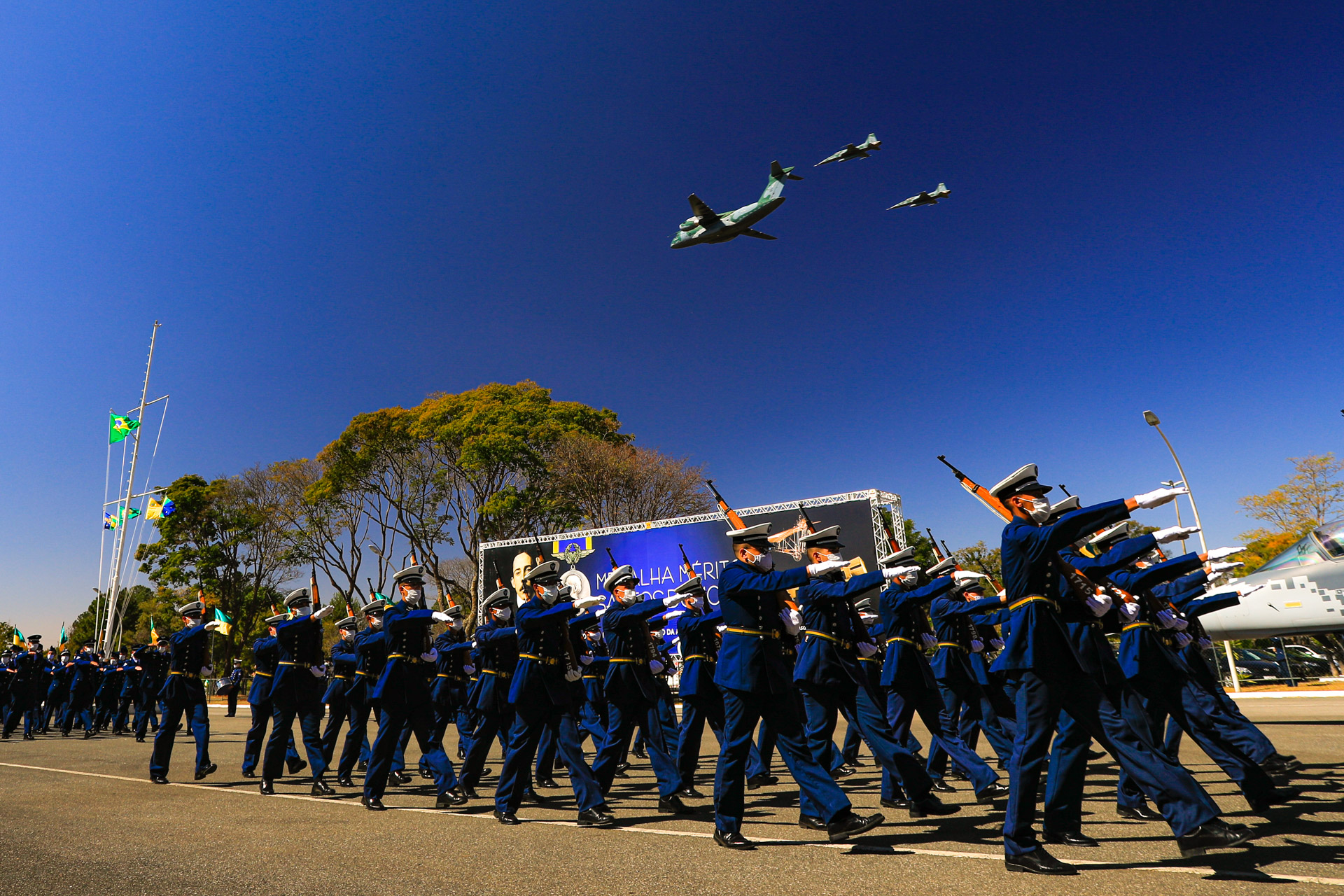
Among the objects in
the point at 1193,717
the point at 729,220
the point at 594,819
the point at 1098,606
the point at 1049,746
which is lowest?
the point at 594,819

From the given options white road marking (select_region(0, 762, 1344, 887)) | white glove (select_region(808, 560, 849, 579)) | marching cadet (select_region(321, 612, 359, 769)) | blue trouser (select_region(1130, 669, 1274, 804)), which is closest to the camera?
white road marking (select_region(0, 762, 1344, 887))

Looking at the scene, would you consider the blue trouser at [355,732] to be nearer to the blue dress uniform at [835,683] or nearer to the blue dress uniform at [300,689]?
the blue dress uniform at [300,689]

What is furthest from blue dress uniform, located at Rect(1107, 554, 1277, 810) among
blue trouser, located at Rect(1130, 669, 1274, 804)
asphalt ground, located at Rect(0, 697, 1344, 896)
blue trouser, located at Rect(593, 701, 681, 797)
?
blue trouser, located at Rect(593, 701, 681, 797)

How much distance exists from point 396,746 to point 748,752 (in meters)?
3.98

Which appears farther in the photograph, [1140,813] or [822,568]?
[1140,813]

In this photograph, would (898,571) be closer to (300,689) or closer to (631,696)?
(631,696)

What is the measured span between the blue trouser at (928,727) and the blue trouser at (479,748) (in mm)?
3710

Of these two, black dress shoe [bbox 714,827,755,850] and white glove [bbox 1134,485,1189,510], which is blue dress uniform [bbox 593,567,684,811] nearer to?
black dress shoe [bbox 714,827,755,850]

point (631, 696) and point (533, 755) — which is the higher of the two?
point (631, 696)

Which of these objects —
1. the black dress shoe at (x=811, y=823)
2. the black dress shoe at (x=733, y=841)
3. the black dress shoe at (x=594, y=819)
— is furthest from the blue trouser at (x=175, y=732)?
the black dress shoe at (x=811, y=823)

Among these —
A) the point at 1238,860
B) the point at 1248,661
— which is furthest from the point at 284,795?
the point at 1248,661

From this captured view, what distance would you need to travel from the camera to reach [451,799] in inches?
273

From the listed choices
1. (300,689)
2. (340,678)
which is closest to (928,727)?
(300,689)

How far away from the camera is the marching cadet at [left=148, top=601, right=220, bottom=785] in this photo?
882 centimetres
